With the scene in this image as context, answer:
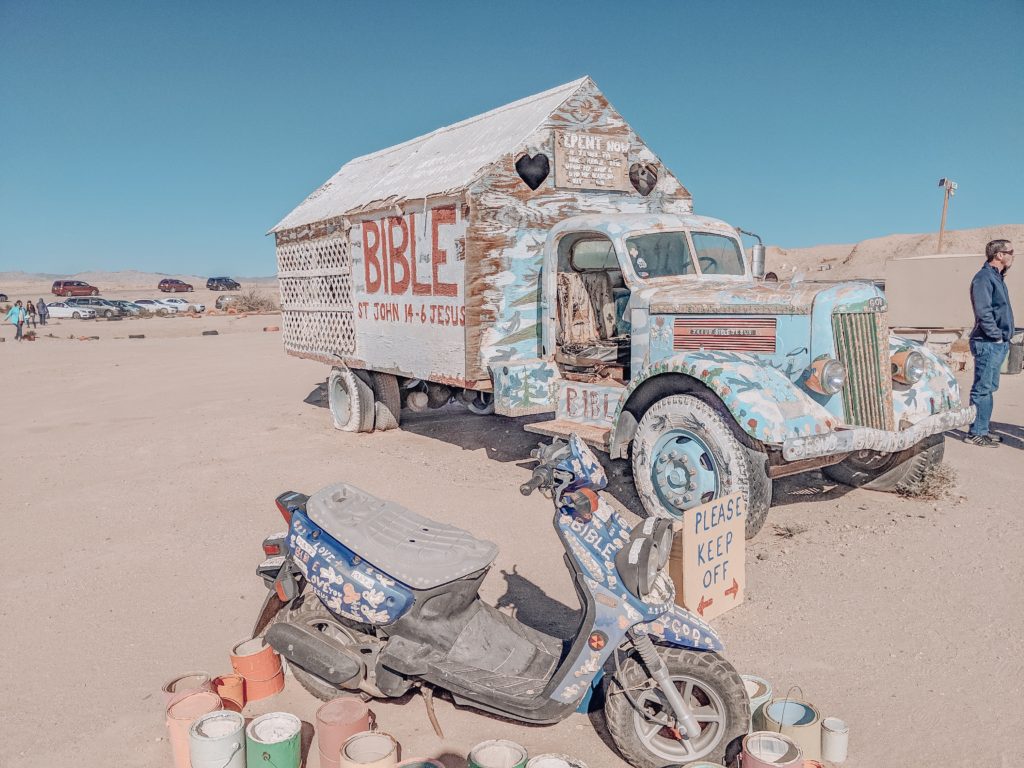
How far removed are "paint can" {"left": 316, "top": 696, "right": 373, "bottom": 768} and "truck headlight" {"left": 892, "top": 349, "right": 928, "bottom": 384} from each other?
4.60 meters

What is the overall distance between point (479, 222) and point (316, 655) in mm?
4388

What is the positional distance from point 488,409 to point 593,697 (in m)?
5.17

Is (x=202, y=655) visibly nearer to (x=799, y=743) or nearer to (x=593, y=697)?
(x=593, y=697)

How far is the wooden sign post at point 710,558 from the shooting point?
398cm

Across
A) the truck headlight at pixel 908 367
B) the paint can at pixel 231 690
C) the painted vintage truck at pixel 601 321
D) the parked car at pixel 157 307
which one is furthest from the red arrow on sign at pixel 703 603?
the parked car at pixel 157 307

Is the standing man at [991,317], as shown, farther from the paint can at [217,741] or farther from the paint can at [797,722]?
the paint can at [217,741]

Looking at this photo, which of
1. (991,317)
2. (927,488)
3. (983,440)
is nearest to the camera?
(927,488)

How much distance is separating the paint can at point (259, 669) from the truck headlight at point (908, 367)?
471 centimetres

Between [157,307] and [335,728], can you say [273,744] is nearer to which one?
[335,728]

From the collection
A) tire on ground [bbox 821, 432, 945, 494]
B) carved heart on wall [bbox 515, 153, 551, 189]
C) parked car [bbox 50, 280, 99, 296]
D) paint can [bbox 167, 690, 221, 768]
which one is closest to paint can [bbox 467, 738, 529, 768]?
paint can [bbox 167, 690, 221, 768]

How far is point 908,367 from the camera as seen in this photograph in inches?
224

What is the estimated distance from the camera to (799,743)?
9.59 ft

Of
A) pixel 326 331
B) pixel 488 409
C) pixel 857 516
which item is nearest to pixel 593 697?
pixel 857 516

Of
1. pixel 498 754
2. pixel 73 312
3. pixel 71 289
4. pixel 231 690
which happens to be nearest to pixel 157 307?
pixel 73 312
